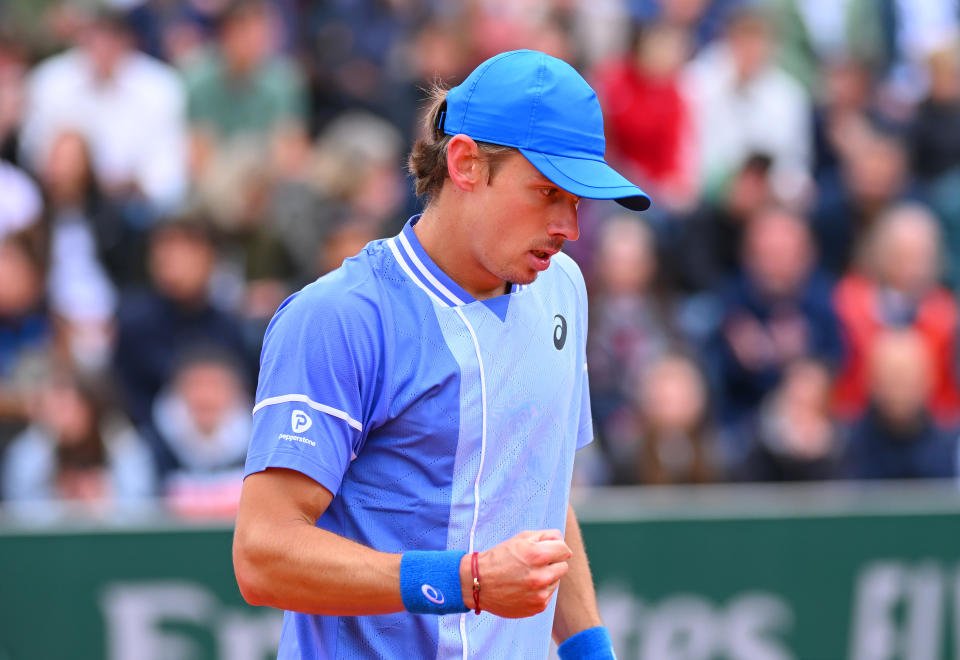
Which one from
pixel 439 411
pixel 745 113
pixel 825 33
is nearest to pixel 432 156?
pixel 439 411

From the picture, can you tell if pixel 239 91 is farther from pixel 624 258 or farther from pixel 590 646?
pixel 590 646

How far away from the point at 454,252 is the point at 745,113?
7021 millimetres

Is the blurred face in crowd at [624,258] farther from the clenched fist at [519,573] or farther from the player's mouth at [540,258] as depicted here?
the clenched fist at [519,573]

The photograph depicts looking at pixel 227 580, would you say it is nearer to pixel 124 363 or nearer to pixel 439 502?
pixel 124 363

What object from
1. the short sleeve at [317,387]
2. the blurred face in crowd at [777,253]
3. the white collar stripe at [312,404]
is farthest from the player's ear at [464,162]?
the blurred face in crowd at [777,253]

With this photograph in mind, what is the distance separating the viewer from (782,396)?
24.9 ft

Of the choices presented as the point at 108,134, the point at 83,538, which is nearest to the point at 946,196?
the point at 108,134

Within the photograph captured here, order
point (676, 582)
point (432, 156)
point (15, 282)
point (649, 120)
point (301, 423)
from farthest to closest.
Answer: point (649, 120), point (15, 282), point (676, 582), point (432, 156), point (301, 423)

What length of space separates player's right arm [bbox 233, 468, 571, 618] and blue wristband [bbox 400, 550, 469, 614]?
1cm

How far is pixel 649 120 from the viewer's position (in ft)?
30.0

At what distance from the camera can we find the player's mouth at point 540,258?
2859 mm

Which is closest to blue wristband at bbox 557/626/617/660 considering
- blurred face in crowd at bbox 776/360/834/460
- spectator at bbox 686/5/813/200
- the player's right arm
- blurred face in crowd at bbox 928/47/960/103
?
the player's right arm

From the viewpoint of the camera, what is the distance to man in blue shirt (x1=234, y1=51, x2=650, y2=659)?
2.64 m

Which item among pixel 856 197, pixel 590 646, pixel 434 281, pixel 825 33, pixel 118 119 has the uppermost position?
pixel 825 33
